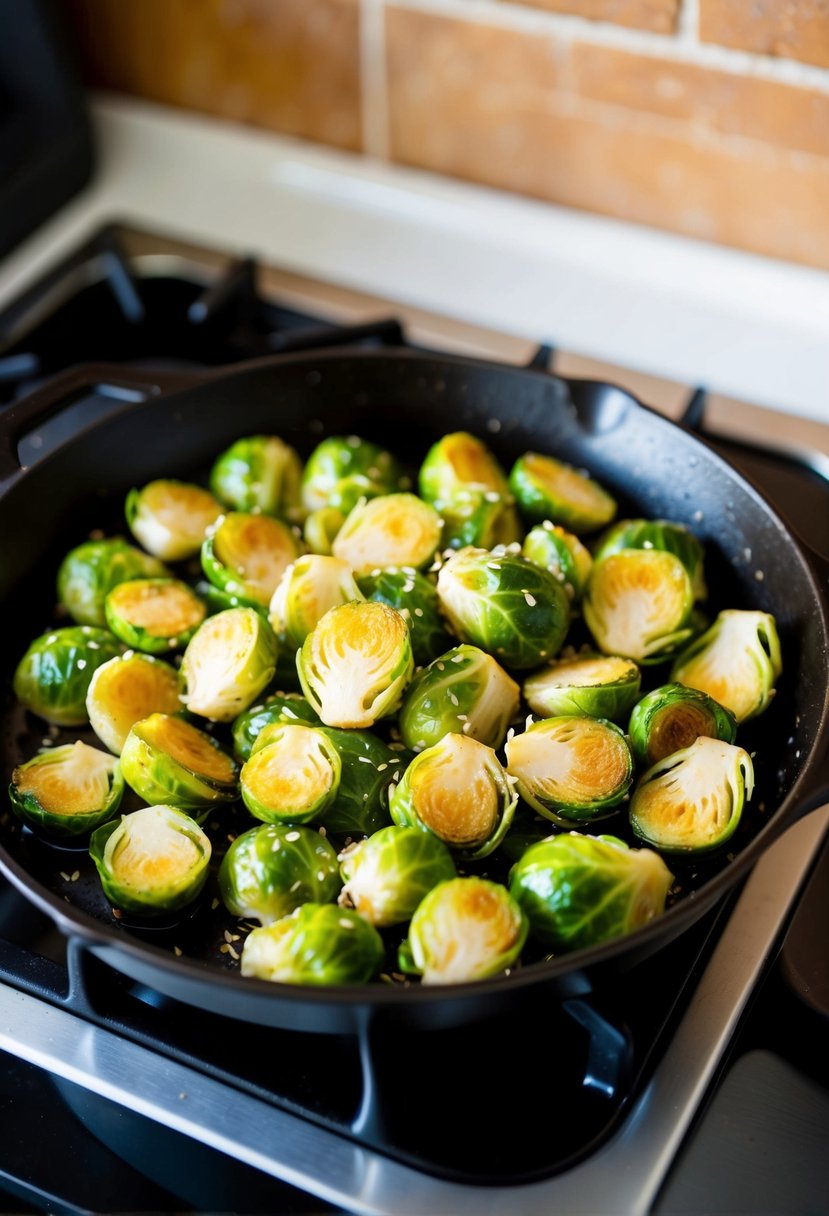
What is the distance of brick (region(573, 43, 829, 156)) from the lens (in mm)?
1807

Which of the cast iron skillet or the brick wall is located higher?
the brick wall

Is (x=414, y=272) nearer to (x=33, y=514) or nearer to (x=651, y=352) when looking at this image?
(x=651, y=352)

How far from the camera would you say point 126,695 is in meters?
1.44

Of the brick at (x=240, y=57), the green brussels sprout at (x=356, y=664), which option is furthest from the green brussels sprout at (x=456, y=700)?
the brick at (x=240, y=57)

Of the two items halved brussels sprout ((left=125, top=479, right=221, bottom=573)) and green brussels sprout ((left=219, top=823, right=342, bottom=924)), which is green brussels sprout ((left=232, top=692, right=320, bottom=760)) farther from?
halved brussels sprout ((left=125, top=479, right=221, bottom=573))

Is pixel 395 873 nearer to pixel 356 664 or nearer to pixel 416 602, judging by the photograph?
pixel 356 664

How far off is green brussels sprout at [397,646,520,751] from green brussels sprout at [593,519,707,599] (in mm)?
278

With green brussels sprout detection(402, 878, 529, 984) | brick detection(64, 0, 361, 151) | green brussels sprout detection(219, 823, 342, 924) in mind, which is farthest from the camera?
brick detection(64, 0, 361, 151)

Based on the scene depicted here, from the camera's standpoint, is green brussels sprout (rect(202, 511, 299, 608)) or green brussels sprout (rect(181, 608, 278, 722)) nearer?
green brussels sprout (rect(181, 608, 278, 722))

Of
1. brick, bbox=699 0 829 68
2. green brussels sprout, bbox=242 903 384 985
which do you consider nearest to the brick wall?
brick, bbox=699 0 829 68

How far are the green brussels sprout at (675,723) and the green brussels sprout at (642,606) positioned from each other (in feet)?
0.48

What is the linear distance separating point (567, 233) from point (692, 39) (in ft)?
1.26

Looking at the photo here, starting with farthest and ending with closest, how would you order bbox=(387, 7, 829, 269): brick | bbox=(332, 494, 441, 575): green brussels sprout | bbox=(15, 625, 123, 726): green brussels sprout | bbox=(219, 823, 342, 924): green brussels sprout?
1. bbox=(387, 7, 829, 269): brick
2. bbox=(332, 494, 441, 575): green brussels sprout
3. bbox=(15, 625, 123, 726): green brussels sprout
4. bbox=(219, 823, 342, 924): green brussels sprout

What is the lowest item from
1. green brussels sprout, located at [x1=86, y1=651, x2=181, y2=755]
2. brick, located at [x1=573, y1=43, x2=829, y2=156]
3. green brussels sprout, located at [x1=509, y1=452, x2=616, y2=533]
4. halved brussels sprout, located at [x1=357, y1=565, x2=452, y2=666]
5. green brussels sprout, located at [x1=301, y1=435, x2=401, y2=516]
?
green brussels sprout, located at [x1=86, y1=651, x2=181, y2=755]
